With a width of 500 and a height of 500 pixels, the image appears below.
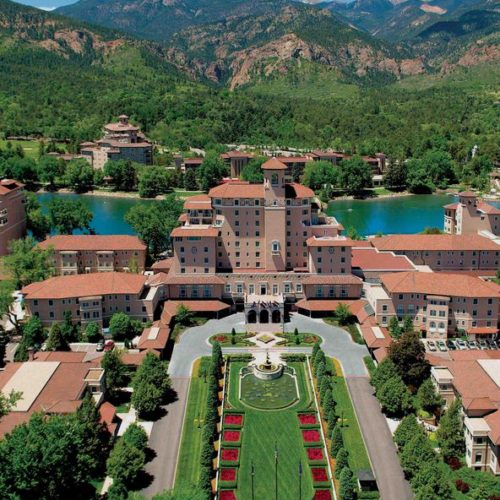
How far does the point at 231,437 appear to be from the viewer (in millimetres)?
35094

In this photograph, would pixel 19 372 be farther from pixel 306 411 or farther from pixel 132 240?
pixel 132 240

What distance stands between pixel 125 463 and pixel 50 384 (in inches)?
307

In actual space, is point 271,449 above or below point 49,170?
below

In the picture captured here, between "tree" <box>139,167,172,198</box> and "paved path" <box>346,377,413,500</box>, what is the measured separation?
67797 millimetres

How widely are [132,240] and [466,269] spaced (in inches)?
1170

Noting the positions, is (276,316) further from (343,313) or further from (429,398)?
(429,398)

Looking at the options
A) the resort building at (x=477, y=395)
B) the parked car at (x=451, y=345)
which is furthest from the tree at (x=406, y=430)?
the parked car at (x=451, y=345)

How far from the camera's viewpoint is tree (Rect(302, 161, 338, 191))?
→ 105 meters

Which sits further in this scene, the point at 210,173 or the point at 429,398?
the point at 210,173

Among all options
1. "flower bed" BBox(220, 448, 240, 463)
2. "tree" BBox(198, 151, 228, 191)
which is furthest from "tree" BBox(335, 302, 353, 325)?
"tree" BBox(198, 151, 228, 191)

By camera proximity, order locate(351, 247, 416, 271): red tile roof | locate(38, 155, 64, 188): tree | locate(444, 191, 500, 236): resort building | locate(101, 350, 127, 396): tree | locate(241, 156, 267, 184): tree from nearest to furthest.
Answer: locate(101, 350, 127, 396): tree, locate(351, 247, 416, 271): red tile roof, locate(444, 191, 500, 236): resort building, locate(241, 156, 267, 184): tree, locate(38, 155, 64, 188): tree

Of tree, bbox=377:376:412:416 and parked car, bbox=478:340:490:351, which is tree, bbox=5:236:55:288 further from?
parked car, bbox=478:340:490:351

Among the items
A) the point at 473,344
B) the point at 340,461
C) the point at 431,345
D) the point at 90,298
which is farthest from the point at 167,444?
the point at 473,344

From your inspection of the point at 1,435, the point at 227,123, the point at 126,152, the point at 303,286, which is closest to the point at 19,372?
the point at 1,435
